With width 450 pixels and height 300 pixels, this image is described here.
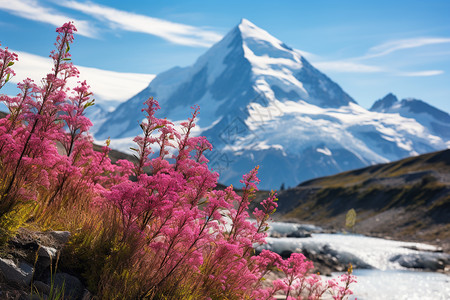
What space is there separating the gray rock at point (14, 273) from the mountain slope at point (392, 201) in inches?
2698

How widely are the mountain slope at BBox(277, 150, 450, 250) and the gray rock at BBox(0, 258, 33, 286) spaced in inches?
2698

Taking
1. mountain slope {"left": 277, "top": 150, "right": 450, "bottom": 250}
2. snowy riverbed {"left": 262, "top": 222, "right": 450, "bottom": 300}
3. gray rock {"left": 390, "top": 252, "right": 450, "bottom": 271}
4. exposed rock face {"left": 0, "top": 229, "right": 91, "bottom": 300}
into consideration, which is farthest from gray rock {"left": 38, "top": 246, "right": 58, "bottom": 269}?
mountain slope {"left": 277, "top": 150, "right": 450, "bottom": 250}

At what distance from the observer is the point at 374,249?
49.8 m

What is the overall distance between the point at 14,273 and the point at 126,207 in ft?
5.23

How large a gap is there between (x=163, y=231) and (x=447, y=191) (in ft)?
330

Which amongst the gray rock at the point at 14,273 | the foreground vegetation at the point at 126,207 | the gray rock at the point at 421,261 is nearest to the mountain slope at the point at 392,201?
the gray rock at the point at 421,261

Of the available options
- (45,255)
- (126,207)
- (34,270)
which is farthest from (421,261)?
Answer: (34,270)

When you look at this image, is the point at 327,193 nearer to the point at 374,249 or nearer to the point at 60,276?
the point at 374,249

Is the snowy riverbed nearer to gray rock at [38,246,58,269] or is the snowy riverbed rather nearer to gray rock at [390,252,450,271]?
gray rock at [390,252,450,271]

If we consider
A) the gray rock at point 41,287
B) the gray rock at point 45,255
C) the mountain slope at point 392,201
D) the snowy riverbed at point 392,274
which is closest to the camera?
the gray rock at point 41,287

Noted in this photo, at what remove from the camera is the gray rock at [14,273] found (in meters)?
4.86

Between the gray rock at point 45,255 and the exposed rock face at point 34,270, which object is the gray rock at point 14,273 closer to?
the exposed rock face at point 34,270

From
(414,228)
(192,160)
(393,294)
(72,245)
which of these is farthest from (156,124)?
(414,228)

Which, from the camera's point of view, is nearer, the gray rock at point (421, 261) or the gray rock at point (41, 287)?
the gray rock at point (41, 287)
